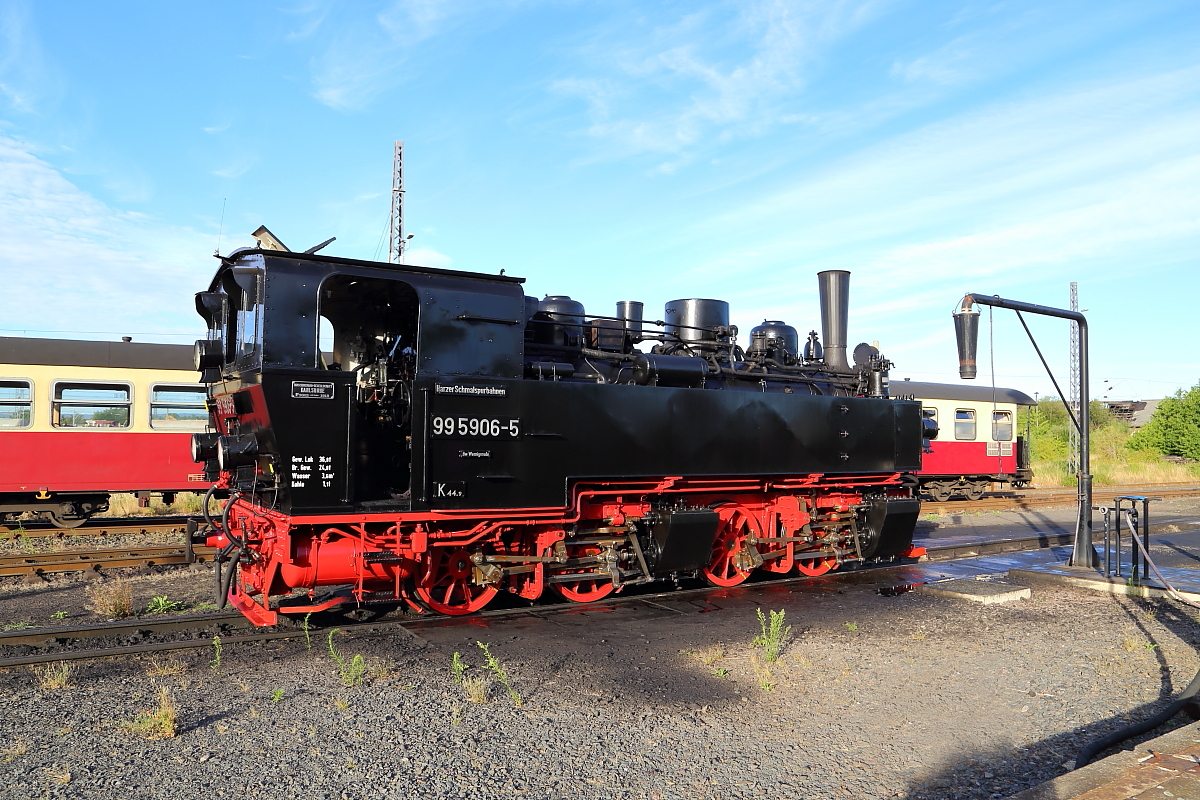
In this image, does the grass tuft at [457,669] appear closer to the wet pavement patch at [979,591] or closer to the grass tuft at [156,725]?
the grass tuft at [156,725]

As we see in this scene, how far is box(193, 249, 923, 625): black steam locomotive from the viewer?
238 inches

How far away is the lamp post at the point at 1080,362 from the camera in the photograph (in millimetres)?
9164

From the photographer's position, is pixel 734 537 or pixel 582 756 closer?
pixel 582 756

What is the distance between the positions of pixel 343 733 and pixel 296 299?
315 centimetres

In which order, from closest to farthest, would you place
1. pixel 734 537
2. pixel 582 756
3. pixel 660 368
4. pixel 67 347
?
pixel 582 756 < pixel 660 368 < pixel 734 537 < pixel 67 347

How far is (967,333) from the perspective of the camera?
9.16 metres

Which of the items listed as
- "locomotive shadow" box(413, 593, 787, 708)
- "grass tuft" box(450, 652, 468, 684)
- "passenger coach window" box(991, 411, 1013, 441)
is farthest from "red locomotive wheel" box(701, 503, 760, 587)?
"passenger coach window" box(991, 411, 1013, 441)

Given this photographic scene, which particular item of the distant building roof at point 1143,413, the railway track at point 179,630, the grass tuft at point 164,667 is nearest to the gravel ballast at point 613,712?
the grass tuft at point 164,667

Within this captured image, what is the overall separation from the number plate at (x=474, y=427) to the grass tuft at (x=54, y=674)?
9.51 ft

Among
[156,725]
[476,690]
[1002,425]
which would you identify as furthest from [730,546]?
[1002,425]

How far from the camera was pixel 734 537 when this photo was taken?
8.88 metres

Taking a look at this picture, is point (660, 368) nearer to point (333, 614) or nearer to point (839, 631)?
→ point (839, 631)

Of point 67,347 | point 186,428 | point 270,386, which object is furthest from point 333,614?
point 67,347

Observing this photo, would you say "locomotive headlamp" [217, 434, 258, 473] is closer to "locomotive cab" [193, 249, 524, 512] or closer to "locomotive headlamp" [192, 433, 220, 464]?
"locomotive cab" [193, 249, 524, 512]
